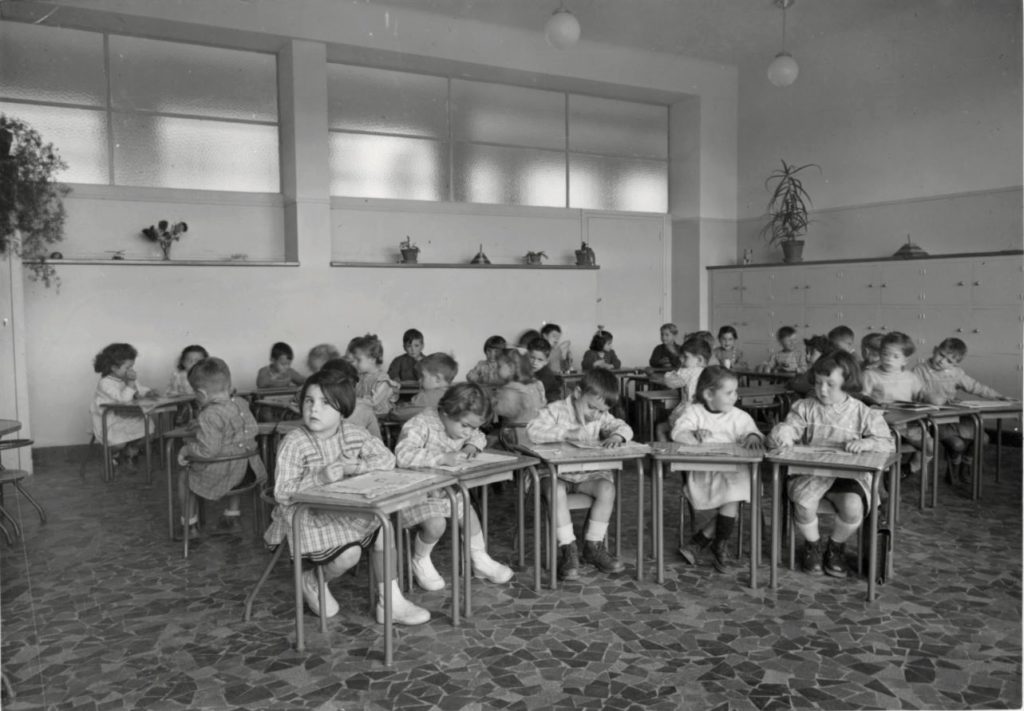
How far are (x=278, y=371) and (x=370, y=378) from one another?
195 cm

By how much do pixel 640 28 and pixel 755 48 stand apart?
67.5 inches

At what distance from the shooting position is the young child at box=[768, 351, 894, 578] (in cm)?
392

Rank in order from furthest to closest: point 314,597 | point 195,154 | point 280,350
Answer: point 195,154, point 280,350, point 314,597

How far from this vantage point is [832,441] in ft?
13.7

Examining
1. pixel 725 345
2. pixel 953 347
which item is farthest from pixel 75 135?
pixel 953 347

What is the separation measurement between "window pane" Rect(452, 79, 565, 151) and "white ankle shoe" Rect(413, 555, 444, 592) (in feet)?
22.7

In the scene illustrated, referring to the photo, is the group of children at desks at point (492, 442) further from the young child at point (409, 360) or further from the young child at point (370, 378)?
the young child at point (409, 360)

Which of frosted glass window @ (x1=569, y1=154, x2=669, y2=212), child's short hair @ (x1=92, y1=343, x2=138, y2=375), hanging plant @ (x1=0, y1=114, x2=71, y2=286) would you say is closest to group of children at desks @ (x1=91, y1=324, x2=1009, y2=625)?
child's short hair @ (x1=92, y1=343, x2=138, y2=375)

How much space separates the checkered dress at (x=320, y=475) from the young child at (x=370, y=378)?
159 centimetres

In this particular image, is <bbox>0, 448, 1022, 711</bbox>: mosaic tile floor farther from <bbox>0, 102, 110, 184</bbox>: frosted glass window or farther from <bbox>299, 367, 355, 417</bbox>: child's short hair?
<bbox>0, 102, 110, 184</bbox>: frosted glass window

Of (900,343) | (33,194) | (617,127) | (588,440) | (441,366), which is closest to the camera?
(588,440)

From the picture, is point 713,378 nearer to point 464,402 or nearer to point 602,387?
point 602,387

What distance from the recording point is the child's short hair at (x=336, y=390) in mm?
3467

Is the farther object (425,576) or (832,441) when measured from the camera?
(832,441)
